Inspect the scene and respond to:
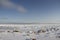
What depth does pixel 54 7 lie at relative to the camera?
1.46 m

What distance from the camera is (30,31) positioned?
1.41 m

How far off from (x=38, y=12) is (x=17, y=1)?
0.35 m

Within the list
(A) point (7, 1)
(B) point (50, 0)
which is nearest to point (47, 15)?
(B) point (50, 0)

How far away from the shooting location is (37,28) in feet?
4.61

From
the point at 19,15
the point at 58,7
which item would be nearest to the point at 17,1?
the point at 19,15

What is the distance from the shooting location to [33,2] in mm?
1404

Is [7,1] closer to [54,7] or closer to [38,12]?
[38,12]

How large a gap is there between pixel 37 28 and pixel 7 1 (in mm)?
579

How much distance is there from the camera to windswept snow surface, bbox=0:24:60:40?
4.53 feet

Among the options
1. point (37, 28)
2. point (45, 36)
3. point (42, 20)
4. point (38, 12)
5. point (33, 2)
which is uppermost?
point (33, 2)

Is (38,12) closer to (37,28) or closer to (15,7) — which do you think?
(37,28)

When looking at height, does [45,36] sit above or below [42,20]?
below

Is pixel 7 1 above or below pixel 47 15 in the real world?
above

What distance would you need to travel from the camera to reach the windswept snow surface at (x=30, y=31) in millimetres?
1381
